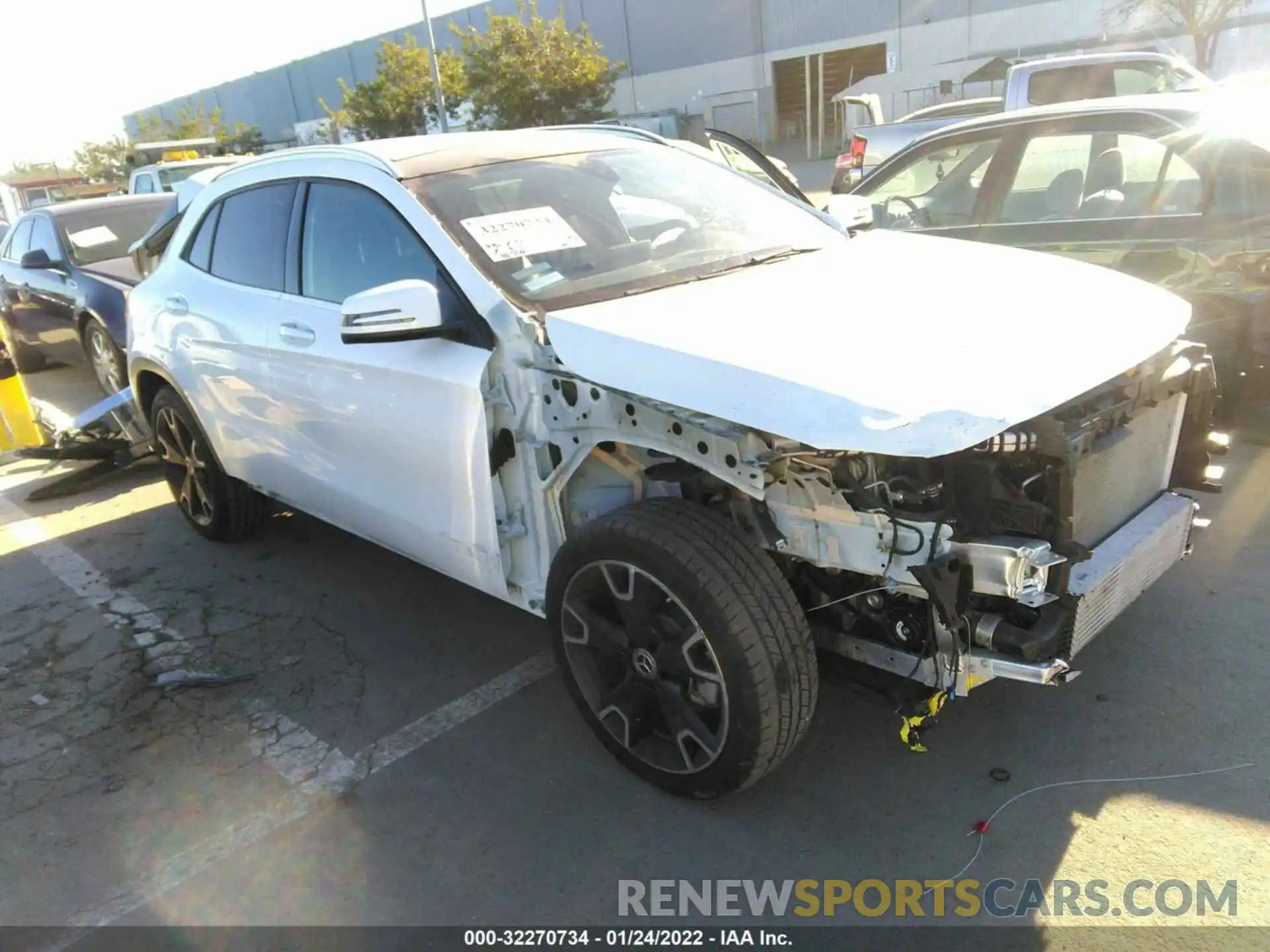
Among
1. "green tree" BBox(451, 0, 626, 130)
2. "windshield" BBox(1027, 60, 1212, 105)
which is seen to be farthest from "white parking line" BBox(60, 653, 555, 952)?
"green tree" BBox(451, 0, 626, 130)

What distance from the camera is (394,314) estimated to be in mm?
2807

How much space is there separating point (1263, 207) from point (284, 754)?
491 cm

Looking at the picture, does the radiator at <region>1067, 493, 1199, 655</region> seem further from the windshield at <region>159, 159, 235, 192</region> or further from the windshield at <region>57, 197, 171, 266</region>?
the windshield at <region>159, 159, 235, 192</region>

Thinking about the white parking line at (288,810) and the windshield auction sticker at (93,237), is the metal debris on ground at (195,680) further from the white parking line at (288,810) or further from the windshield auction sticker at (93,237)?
the windshield auction sticker at (93,237)

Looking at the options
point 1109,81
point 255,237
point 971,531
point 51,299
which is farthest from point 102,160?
point 971,531

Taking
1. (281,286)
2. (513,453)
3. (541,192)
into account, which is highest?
(541,192)

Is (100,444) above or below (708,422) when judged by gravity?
below

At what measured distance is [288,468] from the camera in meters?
4.05

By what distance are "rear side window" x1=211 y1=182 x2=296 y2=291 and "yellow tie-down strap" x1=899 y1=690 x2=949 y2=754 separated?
2.92 m

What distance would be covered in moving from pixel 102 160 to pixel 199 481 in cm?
5756

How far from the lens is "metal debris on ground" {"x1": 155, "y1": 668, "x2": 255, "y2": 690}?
12.4 feet

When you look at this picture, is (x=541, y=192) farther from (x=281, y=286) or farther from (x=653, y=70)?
(x=653, y=70)

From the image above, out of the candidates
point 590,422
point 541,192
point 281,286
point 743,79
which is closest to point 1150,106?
point 541,192

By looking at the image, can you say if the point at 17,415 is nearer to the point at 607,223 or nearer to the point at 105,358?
the point at 105,358
